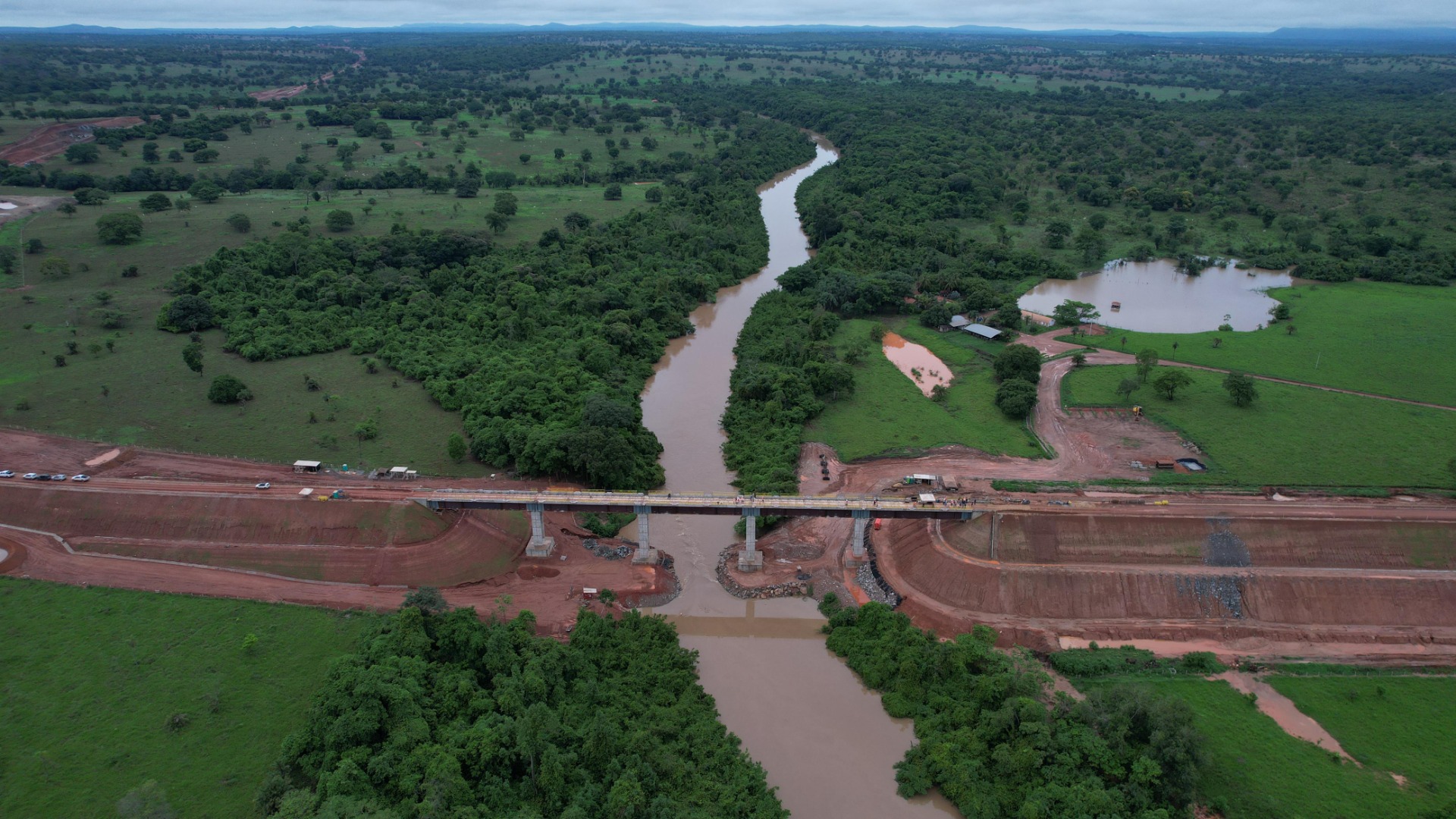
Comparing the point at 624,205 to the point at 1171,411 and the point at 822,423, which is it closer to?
the point at 822,423

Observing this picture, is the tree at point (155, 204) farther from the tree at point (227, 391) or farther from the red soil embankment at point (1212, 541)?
the red soil embankment at point (1212, 541)

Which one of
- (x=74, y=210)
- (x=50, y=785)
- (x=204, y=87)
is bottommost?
(x=50, y=785)

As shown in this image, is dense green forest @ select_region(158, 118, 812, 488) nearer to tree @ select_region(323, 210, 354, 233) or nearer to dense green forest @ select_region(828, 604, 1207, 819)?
tree @ select_region(323, 210, 354, 233)

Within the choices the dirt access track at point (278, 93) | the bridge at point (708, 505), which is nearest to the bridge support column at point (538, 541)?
the bridge at point (708, 505)

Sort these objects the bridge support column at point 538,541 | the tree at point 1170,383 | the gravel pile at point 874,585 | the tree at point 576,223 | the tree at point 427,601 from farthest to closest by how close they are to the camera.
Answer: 1. the tree at point 576,223
2. the tree at point 1170,383
3. the bridge support column at point 538,541
4. the gravel pile at point 874,585
5. the tree at point 427,601

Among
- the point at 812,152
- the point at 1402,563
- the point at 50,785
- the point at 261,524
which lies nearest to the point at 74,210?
the point at 261,524
